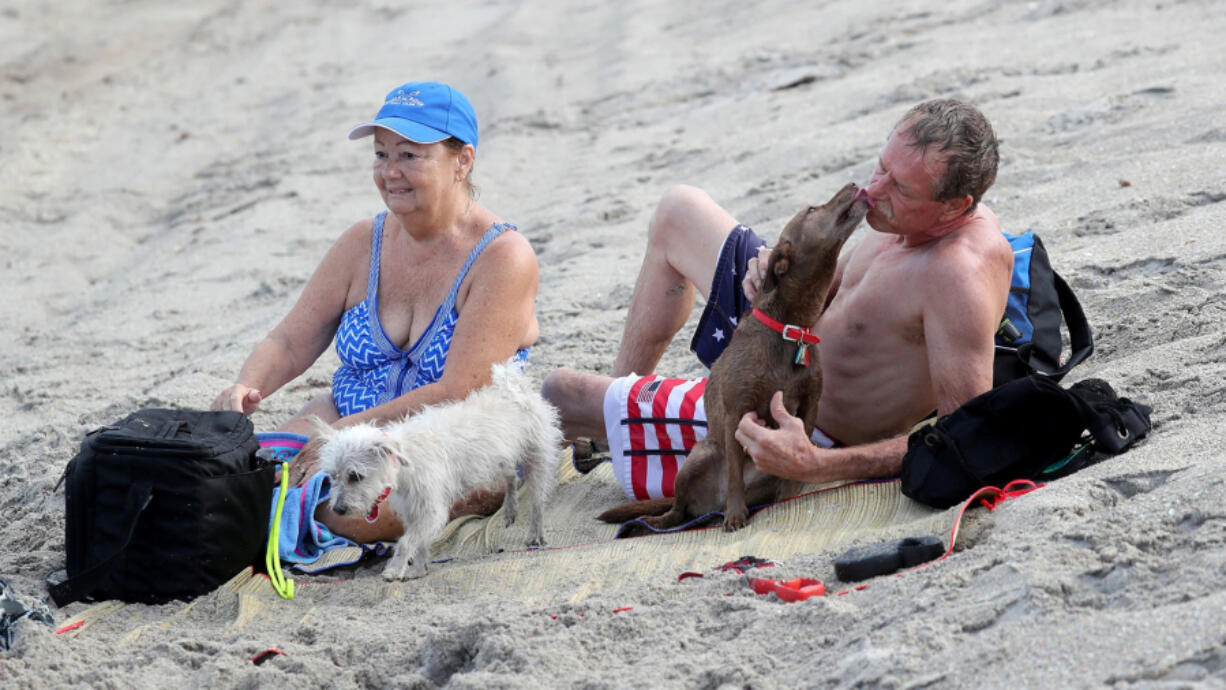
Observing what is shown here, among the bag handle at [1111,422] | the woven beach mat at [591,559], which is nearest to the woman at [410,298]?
the woven beach mat at [591,559]

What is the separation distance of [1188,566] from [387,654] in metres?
→ 1.96

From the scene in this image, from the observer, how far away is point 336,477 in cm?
384

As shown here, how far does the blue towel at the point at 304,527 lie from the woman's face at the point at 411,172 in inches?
40.1

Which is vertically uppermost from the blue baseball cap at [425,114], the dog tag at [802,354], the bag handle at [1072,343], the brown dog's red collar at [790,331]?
the blue baseball cap at [425,114]

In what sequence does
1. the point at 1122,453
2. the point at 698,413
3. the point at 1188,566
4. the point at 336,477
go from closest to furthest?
the point at 1188,566, the point at 1122,453, the point at 336,477, the point at 698,413

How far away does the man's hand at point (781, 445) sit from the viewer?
3.65 metres

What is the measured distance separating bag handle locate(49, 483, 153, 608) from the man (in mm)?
1636

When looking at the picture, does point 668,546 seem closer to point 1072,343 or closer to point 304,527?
point 304,527

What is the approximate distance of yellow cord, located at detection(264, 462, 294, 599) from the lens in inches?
149

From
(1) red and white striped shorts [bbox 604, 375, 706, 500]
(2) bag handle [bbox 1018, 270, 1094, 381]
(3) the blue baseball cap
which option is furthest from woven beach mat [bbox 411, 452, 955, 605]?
(3) the blue baseball cap

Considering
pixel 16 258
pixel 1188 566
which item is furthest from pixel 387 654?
pixel 16 258

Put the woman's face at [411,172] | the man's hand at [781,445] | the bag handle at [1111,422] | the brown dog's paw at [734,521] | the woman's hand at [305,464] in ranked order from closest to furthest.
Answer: the bag handle at [1111,422] < the man's hand at [781,445] < the brown dog's paw at [734,521] < the woman's hand at [305,464] < the woman's face at [411,172]

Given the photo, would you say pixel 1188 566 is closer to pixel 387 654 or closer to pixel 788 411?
pixel 788 411

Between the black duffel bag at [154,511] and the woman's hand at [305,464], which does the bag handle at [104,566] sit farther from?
the woman's hand at [305,464]
